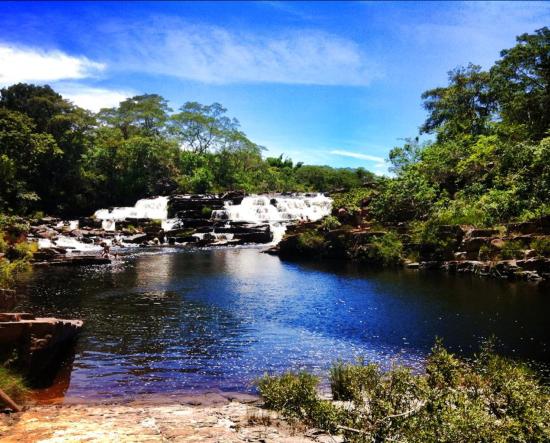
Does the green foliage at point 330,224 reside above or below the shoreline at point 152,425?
above

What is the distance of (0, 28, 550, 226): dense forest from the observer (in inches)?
1286

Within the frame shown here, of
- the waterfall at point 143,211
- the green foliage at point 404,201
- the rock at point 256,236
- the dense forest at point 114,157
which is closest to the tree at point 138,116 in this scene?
the dense forest at point 114,157

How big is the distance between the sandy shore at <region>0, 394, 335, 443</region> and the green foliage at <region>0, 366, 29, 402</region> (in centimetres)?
46

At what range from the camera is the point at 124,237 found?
42688 mm

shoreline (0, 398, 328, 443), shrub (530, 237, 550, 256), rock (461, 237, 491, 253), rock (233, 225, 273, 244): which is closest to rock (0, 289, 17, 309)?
shoreline (0, 398, 328, 443)

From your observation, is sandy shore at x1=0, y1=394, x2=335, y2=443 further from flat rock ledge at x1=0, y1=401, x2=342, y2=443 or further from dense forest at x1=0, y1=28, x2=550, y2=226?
dense forest at x1=0, y1=28, x2=550, y2=226

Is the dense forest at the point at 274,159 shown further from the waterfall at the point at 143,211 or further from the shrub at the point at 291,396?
the shrub at the point at 291,396

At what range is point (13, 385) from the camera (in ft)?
28.6

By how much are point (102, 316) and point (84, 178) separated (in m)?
45.3

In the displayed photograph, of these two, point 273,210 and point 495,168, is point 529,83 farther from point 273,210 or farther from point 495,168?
point 273,210

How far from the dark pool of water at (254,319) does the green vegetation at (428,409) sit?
2040 millimetres

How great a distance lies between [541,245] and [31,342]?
2601 centimetres

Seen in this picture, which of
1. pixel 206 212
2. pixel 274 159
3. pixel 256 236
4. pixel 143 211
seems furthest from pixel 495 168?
pixel 274 159

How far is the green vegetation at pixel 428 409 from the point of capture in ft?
17.5
